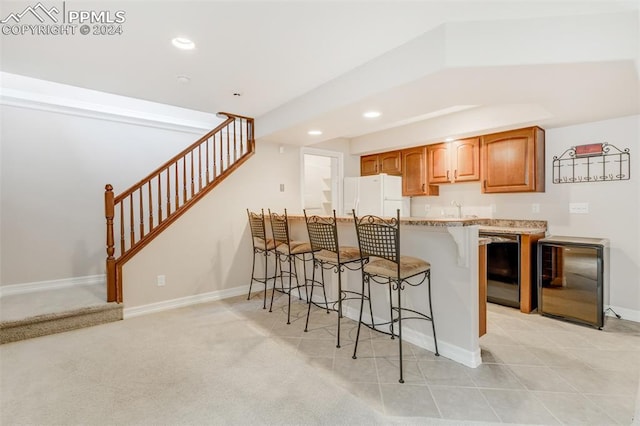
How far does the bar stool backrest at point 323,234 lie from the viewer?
8.98 feet

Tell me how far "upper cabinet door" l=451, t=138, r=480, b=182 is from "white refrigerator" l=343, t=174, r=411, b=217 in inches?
37.9

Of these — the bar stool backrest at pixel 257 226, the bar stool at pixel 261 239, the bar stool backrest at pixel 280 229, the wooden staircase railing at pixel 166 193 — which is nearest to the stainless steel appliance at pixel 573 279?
the bar stool backrest at pixel 280 229

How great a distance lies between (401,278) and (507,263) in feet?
7.05

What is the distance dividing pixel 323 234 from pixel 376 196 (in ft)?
7.72

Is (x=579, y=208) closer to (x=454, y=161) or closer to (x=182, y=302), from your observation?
(x=454, y=161)

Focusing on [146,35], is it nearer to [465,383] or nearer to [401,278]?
[401,278]

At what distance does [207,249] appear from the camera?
3965 millimetres

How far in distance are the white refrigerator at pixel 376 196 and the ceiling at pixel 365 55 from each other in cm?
173

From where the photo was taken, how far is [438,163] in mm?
4641

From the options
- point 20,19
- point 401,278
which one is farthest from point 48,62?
point 401,278

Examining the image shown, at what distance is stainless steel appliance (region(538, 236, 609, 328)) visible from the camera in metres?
3.01

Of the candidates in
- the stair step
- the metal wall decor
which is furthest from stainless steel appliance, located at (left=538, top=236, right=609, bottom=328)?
the stair step

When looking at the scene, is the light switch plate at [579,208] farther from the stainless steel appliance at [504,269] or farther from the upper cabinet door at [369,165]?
the upper cabinet door at [369,165]

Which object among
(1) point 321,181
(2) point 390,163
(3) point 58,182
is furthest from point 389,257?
(1) point 321,181
